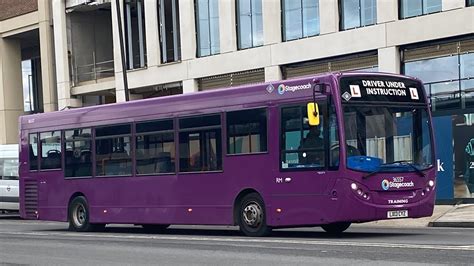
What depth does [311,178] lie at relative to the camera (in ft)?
49.1

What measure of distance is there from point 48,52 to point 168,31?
9.64 meters

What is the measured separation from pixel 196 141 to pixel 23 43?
1343 inches

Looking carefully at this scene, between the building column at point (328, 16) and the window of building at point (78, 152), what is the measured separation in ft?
37.3

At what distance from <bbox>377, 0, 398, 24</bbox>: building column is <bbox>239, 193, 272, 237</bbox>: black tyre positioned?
12522mm

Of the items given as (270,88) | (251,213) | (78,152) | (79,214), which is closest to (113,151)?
(78,152)

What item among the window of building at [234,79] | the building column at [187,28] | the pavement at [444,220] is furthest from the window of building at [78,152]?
the building column at [187,28]

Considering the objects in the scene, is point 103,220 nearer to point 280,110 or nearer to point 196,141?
point 196,141

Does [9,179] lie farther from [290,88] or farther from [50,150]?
[290,88]

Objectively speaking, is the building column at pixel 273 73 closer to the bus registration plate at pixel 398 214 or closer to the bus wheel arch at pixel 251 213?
the bus wheel arch at pixel 251 213

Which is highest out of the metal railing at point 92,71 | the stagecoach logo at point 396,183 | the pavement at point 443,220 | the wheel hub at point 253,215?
the metal railing at point 92,71

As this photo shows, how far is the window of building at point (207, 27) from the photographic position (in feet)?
109

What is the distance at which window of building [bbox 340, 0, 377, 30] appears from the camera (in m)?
27.5

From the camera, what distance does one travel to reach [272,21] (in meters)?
30.5

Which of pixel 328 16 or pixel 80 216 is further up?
pixel 328 16
